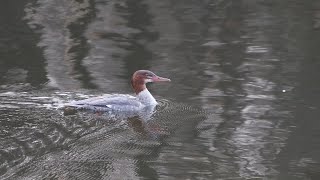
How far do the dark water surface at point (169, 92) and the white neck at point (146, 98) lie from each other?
17cm

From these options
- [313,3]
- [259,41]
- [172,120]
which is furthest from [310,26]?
[172,120]

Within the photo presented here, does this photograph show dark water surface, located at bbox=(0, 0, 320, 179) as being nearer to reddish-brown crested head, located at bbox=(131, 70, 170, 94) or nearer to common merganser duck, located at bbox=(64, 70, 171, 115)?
common merganser duck, located at bbox=(64, 70, 171, 115)

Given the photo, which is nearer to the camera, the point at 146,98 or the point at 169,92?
the point at 146,98

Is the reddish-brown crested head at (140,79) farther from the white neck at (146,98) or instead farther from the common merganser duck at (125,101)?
the white neck at (146,98)

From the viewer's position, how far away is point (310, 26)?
63.1 ft

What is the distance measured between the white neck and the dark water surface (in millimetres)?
171

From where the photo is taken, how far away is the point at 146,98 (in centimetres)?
1193

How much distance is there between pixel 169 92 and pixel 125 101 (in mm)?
1344

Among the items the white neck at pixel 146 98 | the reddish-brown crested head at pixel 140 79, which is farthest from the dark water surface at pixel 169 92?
the reddish-brown crested head at pixel 140 79

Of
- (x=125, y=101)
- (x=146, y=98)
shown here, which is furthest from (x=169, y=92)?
(x=125, y=101)

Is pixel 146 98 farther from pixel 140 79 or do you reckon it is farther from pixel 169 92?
pixel 169 92

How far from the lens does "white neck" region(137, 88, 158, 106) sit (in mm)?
11883

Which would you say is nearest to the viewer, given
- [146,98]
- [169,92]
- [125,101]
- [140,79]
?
[125,101]

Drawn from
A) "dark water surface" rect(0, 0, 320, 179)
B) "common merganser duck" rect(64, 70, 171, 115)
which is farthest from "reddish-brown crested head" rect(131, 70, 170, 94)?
"dark water surface" rect(0, 0, 320, 179)
